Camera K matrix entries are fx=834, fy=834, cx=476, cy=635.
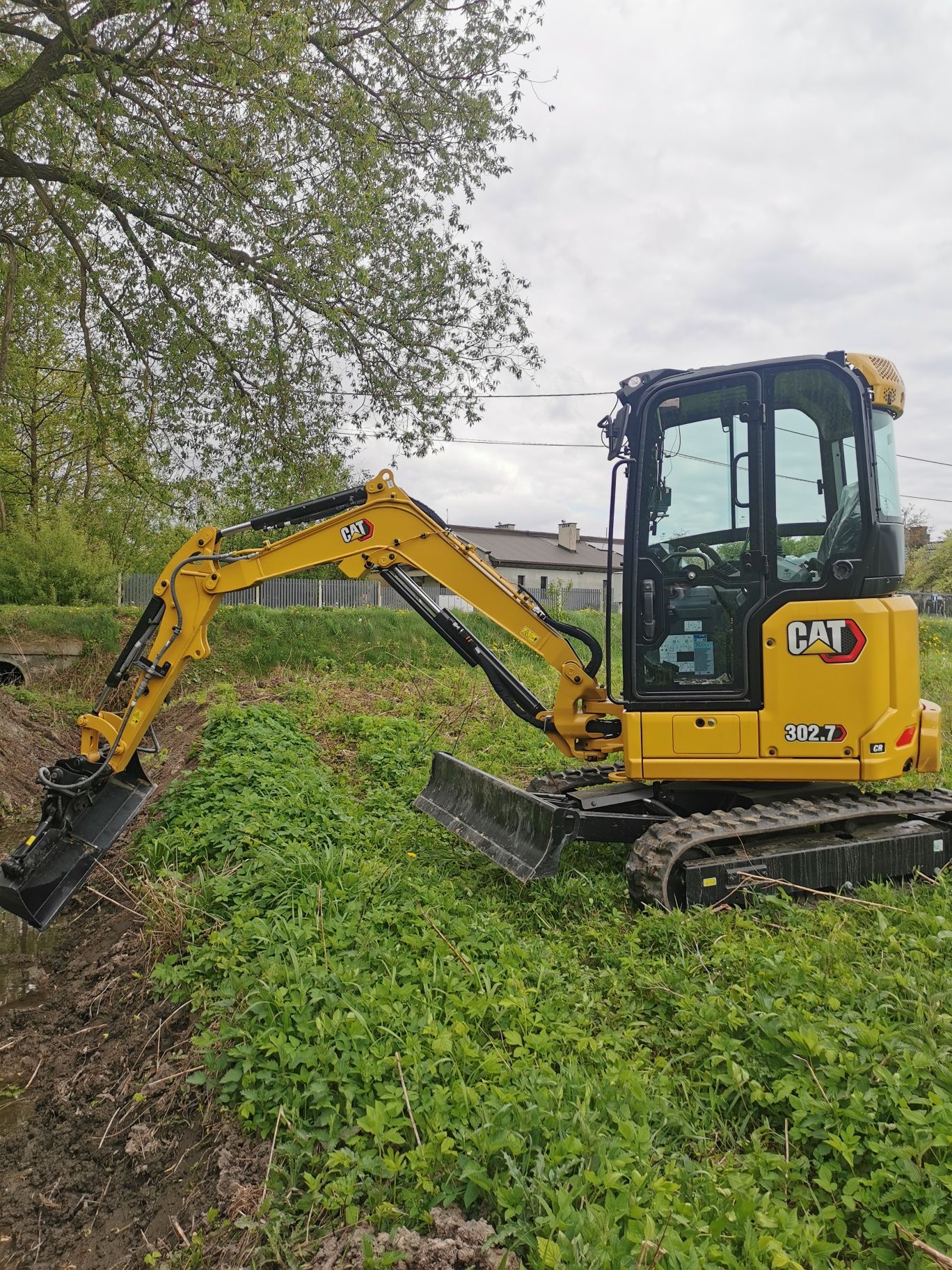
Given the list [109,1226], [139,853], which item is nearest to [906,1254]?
[109,1226]

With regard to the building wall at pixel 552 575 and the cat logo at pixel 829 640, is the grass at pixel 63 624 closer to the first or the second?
the cat logo at pixel 829 640

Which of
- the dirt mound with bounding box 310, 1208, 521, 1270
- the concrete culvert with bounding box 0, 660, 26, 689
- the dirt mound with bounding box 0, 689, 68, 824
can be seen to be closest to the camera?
the dirt mound with bounding box 310, 1208, 521, 1270

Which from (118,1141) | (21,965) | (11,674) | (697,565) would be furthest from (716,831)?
(11,674)

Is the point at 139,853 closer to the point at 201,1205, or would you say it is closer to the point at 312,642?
the point at 201,1205

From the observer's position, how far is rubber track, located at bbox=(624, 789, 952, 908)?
181 inches

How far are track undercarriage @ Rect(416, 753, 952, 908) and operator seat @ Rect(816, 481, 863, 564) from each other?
4.95 feet

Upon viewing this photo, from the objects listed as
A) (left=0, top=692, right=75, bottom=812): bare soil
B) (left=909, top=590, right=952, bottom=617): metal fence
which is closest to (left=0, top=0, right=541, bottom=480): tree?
(left=0, top=692, right=75, bottom=812): bare soil

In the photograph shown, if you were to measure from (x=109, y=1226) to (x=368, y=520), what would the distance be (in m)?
4.00

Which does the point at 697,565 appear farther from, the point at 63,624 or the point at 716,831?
the point at 63,624

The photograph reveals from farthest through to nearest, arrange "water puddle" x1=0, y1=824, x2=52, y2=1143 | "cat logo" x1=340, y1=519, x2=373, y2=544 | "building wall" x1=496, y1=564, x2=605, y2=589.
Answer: "building wall" x1=496, y1=564, x2=605, y2=589 → "cat logo" x1=340, y1=519, x2=373, y2=544 → "water puddle" x1=0, y1=824, x2=52, y2=1143

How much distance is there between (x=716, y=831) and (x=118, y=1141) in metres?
→ 3.23

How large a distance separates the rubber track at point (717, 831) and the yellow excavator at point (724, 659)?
0.01 m

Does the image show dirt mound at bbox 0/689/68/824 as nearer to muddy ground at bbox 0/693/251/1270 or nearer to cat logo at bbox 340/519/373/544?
muddy ground at bbox 0/693/251/1270

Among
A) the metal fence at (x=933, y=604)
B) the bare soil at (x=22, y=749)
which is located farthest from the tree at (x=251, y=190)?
the metal fence at (x=933, y=604)
